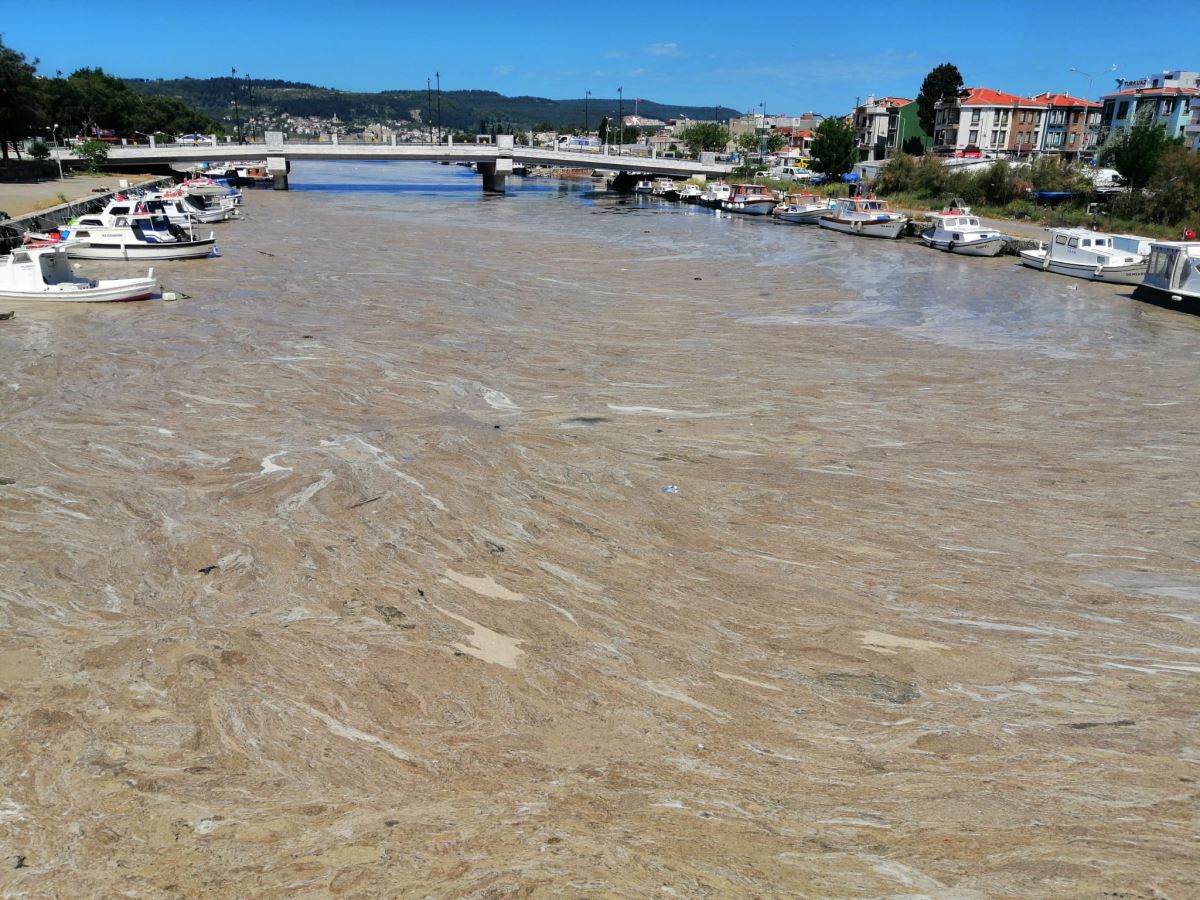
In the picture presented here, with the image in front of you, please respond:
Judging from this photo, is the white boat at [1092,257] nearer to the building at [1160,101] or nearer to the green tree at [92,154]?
the building at [1160,101]

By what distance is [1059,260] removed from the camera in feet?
120

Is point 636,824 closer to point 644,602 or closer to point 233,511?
point 644,602

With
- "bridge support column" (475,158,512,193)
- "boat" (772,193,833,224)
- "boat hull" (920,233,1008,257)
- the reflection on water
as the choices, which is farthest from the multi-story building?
"boat hull" (920,233,1008,257)

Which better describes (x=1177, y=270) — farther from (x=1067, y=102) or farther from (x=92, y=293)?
(x=1067, y=102)

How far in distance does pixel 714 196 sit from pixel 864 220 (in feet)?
81.4

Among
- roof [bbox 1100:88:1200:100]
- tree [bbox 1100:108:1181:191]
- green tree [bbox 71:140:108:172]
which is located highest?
roof [bbox 1100:88:1200:100]

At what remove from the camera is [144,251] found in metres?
31.6

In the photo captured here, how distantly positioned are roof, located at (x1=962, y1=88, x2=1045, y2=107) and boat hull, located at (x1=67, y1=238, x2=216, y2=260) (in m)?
82.8

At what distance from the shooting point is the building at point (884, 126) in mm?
103312

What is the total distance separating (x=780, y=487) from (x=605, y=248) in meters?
30.7

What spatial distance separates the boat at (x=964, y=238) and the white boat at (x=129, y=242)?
30.6 m

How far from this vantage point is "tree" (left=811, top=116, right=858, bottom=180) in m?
81.0

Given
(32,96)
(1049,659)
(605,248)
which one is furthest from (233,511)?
(32,96)

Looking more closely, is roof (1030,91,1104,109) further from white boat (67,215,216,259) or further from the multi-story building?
white boat (67,215,216,259)
